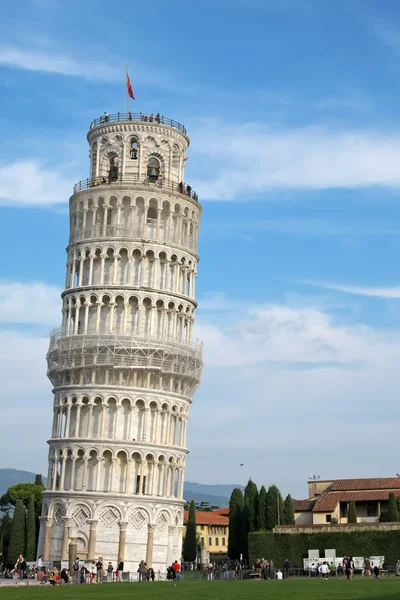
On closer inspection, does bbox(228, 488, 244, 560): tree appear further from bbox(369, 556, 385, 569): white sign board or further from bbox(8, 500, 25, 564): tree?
bbox(369, 556, 385, 569): white sign board

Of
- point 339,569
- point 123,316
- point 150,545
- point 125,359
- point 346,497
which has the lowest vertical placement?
point 339,569

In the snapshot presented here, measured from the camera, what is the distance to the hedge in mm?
66375

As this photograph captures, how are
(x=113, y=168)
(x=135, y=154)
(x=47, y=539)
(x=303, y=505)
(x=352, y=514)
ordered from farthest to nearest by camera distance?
(x=303, y=505) → (x=113, y=168) → (x=135, y=154) → (x=352, y=514) → (x=47, y=539)

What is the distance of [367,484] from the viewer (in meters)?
87.6

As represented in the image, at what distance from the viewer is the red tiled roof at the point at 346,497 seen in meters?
82.9

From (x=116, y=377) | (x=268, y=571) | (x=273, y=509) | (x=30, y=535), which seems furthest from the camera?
(x=30, y=535)

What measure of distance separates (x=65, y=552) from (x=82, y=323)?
18.4 m

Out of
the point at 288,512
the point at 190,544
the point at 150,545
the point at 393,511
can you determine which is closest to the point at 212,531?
the point at 190,544

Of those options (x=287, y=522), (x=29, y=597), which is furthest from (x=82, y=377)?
(x=29, y=597)

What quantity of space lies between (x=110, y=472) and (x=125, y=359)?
900 centimetres

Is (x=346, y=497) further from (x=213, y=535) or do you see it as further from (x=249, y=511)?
(x=213, y=535)

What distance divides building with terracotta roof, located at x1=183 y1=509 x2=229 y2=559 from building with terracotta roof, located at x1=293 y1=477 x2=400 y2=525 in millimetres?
40597

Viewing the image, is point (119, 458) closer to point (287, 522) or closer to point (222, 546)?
point (287, 522)

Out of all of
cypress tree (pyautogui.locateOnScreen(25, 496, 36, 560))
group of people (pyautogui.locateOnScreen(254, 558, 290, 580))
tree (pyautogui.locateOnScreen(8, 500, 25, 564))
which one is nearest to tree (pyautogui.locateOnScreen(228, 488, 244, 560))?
cypress tree (pyautogui.locateOnScreen(25, 496, 36, 560))
